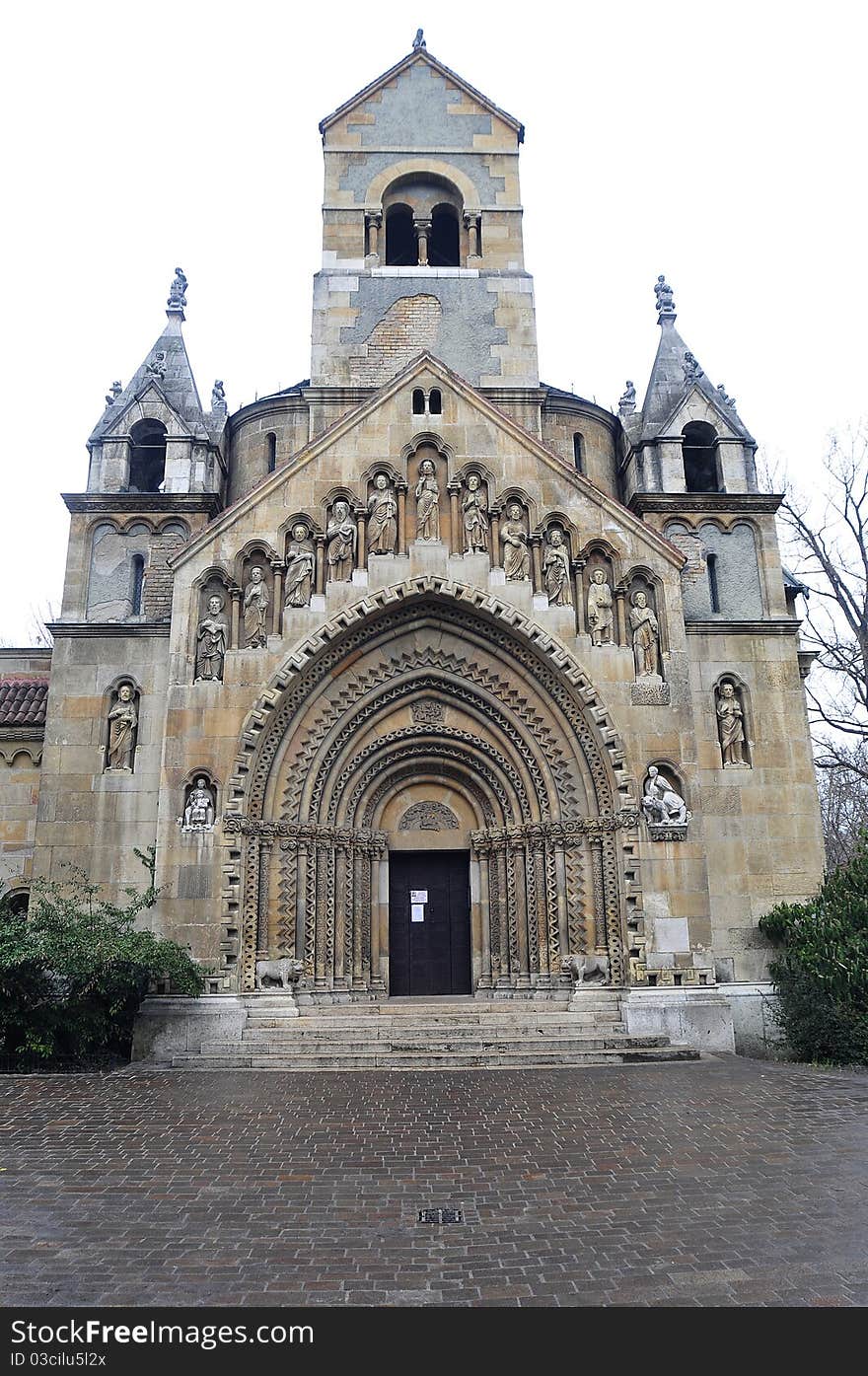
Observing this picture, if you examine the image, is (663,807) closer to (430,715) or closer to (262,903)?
(430,715)

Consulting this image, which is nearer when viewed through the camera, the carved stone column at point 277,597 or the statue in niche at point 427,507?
the carved stone column at point 277,597

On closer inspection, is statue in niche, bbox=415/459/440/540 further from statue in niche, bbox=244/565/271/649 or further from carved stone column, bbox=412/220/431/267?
carved stone column, bbox=412/220/431/267

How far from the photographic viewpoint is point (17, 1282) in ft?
18.8

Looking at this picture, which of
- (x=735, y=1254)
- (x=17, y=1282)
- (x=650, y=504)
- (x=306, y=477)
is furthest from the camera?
(x=650, y=504)

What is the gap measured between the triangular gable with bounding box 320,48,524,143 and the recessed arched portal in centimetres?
1336

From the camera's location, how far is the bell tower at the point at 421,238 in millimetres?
21359

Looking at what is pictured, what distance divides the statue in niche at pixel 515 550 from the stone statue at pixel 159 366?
340 inches

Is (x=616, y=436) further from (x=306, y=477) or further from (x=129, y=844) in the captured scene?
(x=129, y=844)

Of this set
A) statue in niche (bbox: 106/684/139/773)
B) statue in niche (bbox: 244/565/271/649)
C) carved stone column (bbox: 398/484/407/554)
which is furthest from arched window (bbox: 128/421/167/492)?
carved stone column (bbox: 398/484/407/554)

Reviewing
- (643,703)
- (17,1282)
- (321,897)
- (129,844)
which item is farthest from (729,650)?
(17,1282)

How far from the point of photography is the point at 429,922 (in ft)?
60.3

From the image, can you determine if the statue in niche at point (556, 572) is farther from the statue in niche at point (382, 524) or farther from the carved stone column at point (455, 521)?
the statue in niche at point (382, 524)

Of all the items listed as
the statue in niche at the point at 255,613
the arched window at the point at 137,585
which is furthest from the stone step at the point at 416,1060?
the arched window at the point at 137,585

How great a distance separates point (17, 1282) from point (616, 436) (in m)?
20.9
